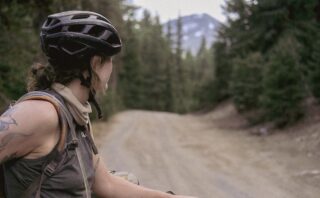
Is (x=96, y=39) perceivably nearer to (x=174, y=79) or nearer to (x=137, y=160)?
(x=137, y=160)

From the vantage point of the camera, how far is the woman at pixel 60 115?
187cm

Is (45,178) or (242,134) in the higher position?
(45,178)

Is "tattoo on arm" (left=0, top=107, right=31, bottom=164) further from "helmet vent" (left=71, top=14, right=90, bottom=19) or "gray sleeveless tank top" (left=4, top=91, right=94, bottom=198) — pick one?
"helmet vent" (left=71, top=14, right=90, bottom=19)

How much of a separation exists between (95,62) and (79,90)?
144 millimetres

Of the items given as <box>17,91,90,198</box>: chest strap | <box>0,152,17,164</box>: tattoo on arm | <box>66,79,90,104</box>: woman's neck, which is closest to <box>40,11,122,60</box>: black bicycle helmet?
<box>66,79,90,104</box>: woman's neck

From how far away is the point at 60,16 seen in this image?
2184 mm

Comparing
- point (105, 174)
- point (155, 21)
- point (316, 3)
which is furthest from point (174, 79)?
point (105, 174)

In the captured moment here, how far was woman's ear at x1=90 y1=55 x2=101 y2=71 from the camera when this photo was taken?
220 cm

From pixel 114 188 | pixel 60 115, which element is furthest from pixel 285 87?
pixel 60 115

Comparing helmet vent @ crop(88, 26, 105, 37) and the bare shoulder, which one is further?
helmet vent @ crop(88, 26, 105, 37)

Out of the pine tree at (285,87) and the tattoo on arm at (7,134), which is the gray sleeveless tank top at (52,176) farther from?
the pine tree at (285,87)

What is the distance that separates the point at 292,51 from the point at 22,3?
36.5ft

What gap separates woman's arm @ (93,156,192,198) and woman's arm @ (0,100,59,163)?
626mm

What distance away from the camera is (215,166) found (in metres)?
12.8
